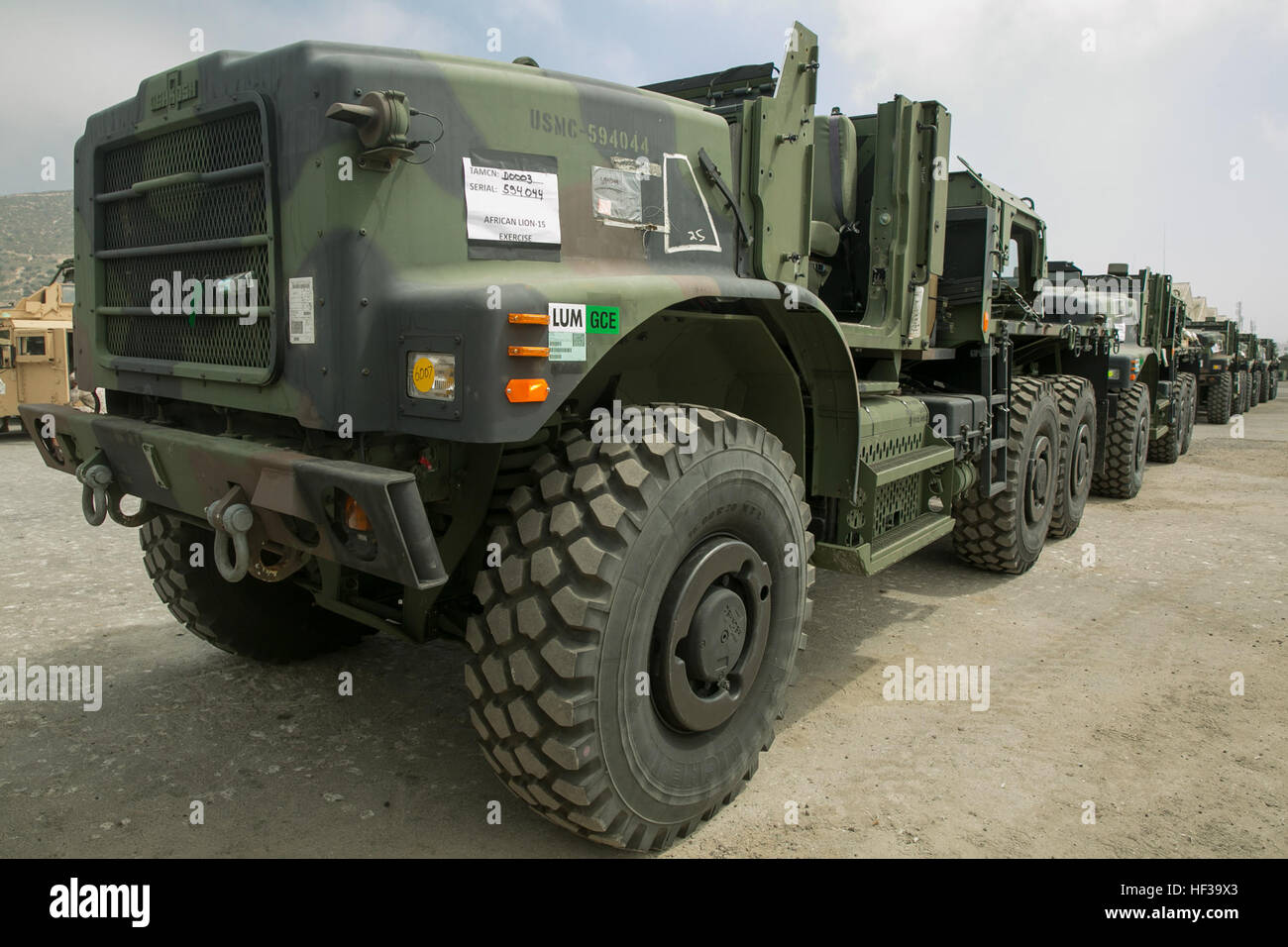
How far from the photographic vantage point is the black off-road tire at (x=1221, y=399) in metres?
20.9

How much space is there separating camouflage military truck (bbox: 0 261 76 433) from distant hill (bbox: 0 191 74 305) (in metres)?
40.8

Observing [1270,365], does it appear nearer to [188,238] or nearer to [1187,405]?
[1187,405]

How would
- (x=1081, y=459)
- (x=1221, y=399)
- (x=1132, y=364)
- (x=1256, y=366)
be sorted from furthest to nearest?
1. (x=1256, y=366)
2. (x=1221, y=399)
3. (x=1132, y=364)
4. (x=1081, y=459)

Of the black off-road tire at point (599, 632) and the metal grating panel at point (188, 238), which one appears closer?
the black off-road tire at point (599, 632)

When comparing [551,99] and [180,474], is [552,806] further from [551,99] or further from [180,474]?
[551,99]

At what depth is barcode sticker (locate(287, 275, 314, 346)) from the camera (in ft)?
8.91

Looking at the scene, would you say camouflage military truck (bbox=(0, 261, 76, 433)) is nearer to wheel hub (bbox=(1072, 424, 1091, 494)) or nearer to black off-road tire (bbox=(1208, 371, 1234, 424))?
wheel hub (bbox=(1072, 424, 1091, 494))

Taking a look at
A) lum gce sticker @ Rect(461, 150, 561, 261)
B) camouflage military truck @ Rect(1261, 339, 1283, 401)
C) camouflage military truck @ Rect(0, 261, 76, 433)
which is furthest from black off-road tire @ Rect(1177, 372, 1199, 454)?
camouflage military truck @ Rect(1261, 339, 1283, 401)

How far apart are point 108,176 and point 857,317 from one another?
138 inches

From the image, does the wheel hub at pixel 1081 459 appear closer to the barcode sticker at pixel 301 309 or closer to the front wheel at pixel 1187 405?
the barcode sticker at pixel 301 309

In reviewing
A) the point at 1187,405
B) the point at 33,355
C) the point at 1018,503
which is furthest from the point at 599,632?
the point at 33,355

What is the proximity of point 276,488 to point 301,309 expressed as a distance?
0.54m

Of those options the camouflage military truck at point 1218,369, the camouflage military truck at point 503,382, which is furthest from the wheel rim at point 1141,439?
the camouflage military truck at point 1218,369

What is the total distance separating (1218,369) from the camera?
2073cm
